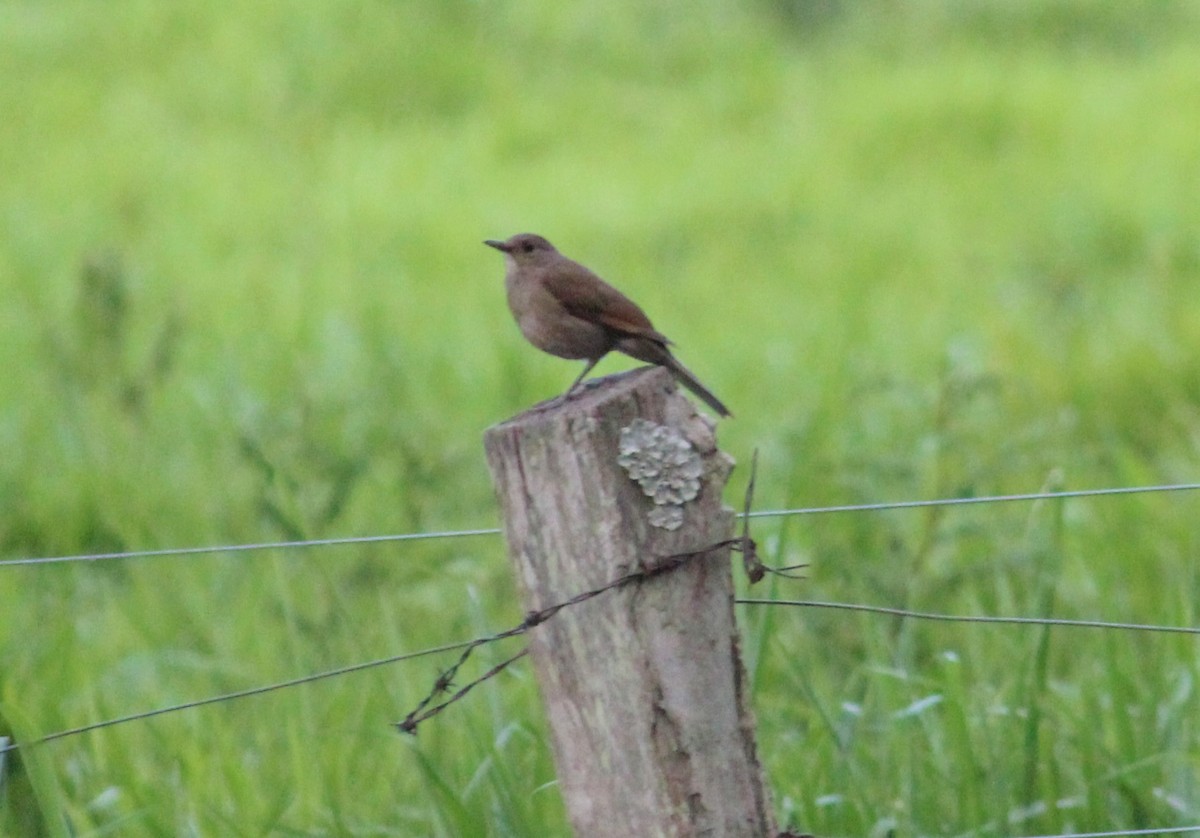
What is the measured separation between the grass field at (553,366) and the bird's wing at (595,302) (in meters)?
0.48

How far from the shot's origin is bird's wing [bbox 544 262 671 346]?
2809 millimetres

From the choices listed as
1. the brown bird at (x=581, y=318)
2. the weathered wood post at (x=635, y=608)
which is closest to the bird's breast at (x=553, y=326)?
the brown bird at (x=581, y=318)

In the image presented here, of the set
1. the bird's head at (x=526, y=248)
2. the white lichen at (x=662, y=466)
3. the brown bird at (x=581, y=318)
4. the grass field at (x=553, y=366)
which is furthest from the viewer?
the grass field at (x=553, y=366)

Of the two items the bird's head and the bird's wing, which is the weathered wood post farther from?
the bird's head

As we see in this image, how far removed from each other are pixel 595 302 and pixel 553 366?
3.66 meters

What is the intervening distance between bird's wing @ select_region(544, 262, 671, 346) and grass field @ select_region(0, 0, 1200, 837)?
1.58 ft

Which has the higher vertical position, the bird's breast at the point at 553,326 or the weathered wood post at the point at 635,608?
the bird's breast at the point at 553,326

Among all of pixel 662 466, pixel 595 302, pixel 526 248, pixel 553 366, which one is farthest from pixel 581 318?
pixel 553 366

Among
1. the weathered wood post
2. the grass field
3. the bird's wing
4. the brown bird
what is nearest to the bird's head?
the brown bird

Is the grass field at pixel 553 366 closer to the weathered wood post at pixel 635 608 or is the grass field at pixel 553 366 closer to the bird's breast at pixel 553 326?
the bird's breast at pixel 553 326

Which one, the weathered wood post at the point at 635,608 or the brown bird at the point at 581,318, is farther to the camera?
the brown bird at the point at 581,318

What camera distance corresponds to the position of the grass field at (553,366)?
3.22 meters

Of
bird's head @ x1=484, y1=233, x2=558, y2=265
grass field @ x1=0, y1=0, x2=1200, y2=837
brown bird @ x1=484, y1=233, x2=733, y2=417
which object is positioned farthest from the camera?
grass field @ x1=0, y1=0, x2=1200, y2=837

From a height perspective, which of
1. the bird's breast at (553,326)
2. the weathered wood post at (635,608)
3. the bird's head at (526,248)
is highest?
the bird's head at (526,248)
